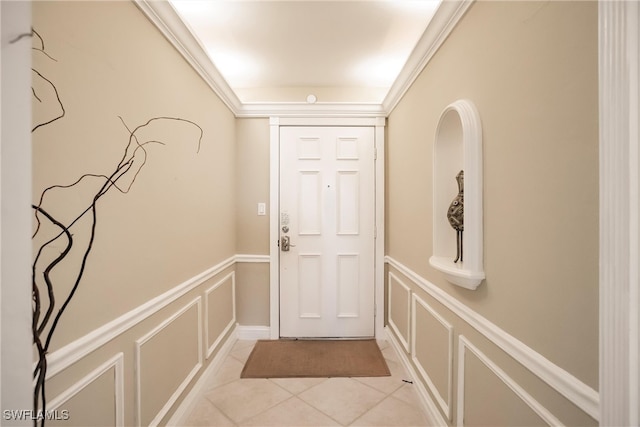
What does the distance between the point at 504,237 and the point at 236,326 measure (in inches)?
101

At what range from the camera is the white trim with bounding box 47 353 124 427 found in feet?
2.97

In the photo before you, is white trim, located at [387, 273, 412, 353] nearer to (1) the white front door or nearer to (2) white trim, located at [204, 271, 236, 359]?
(1) the white front door

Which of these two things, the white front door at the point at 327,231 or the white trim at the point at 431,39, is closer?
the white trim at the point at 431,39

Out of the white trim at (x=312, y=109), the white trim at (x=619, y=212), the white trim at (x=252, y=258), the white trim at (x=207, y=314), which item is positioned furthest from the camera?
the white trim at (x=252, y=258)

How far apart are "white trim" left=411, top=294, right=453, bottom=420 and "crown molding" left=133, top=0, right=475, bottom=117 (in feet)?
5.23

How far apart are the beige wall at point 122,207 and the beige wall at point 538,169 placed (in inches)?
60.4

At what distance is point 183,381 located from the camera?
1.67 meters

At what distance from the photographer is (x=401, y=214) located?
2332 mm

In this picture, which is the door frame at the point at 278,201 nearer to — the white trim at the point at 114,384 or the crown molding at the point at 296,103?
the crown molding at the point at 296,103

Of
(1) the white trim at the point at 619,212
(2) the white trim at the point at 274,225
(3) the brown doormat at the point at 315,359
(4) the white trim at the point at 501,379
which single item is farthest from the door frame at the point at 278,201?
(1) the white trim at the point at 619,212

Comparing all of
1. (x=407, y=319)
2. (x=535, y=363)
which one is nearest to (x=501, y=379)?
(x=535, y=363)

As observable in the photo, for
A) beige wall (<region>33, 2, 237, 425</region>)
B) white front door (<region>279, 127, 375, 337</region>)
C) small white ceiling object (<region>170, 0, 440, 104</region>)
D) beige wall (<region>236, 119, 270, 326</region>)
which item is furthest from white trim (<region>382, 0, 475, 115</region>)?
beige wall (<region>33, 2, 237, 425</region>)

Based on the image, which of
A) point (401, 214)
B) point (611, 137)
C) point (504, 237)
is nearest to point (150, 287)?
point (504, 237)

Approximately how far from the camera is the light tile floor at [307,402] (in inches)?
66.6
